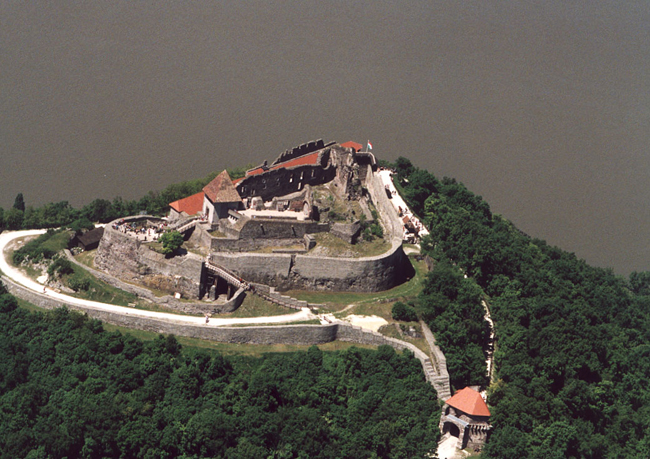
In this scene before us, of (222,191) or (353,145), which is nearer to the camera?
(222,191)

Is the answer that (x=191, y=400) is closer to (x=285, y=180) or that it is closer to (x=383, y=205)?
(x=285, y=180)

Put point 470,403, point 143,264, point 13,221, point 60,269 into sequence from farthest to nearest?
point 13,221, point 60,269, point 143,264, point 470,403

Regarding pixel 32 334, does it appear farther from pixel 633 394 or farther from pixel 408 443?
pixel 633 394

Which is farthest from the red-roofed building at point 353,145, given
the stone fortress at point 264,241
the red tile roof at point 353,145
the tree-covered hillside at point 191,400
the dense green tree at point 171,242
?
A: the tree-covered hillside at point 191,400

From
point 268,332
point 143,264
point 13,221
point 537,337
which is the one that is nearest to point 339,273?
point 268,332

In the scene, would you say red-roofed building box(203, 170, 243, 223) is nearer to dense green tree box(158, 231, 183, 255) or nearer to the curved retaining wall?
dense green tree box(158, 231, 183, 255)

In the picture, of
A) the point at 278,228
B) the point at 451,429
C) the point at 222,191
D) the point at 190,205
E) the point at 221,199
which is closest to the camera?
the point at 451,429

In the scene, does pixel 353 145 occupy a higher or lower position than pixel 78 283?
higher
